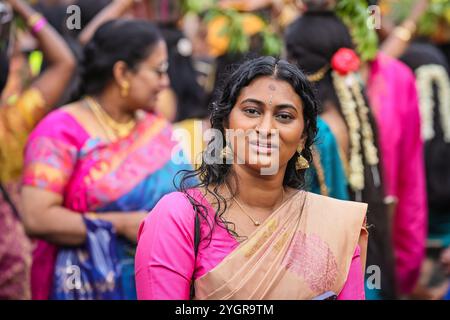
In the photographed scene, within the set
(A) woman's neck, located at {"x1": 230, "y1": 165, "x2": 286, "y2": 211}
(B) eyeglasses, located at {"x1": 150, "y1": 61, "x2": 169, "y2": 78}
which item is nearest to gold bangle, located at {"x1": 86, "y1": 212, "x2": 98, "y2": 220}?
(B) eyeglasses, located at {"x1": 150, "y1": 61, "x2": 169, "y2": 78}

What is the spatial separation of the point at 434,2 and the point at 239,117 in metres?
4.20

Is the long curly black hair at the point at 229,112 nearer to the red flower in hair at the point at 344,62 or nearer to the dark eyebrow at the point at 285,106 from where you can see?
the dark eyebrow at the point at 285,106

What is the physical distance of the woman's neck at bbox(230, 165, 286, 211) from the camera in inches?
119

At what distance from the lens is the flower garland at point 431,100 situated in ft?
21.7

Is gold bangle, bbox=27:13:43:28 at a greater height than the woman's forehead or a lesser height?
greater

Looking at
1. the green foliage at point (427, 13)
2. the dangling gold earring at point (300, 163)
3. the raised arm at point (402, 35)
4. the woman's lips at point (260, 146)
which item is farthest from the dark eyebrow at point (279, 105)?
the green foliage at point (427, 13)

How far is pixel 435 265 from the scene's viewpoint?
678cm

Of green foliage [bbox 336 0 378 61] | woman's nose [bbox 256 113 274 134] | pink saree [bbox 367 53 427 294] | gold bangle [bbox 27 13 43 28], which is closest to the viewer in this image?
woman's nose [bbox 256 113 274 134]

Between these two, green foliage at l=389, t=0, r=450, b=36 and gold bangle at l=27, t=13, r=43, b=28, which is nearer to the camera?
gold bangle at l=27, t=13, r=43, b=28

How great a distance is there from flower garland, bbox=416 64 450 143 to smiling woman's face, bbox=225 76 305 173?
12.3 feet

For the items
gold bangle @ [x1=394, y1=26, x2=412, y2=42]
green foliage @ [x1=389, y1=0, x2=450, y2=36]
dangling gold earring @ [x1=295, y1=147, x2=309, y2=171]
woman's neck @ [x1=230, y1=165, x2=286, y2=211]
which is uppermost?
green foliage @ [x1=389, y1=0, x2=450, y2=36]

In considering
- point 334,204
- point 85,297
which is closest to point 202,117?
point 85,297

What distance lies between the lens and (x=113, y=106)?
4.71m

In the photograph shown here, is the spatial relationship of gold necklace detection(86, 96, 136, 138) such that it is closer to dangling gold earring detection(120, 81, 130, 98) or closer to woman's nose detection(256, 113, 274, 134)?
dangling gold earring detection(120, 81, 130, 98)
